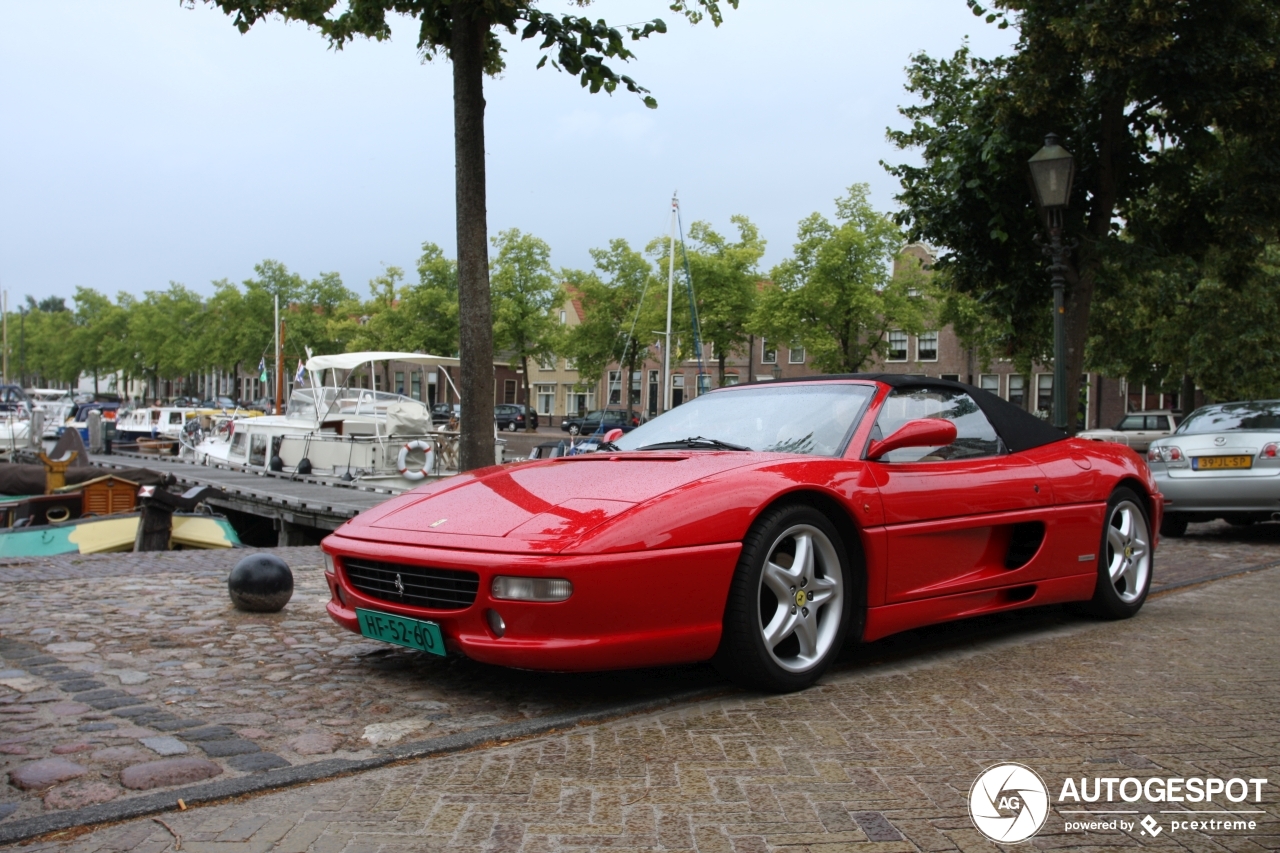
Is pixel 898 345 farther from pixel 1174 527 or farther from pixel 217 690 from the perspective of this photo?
pixel 217 690

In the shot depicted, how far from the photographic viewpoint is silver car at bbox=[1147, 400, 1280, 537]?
9.52 metres

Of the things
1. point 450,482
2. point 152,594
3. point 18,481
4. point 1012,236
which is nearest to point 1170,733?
point 450,482

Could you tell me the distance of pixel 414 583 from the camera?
377 cm

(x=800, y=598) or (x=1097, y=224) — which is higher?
(x=1097, y=224)

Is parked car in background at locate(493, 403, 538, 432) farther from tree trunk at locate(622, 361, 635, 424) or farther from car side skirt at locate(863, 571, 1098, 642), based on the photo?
car side skirt at locate(863, 571, 1098, 642)

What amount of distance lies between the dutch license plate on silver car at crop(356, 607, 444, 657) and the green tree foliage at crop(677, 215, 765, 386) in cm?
4134

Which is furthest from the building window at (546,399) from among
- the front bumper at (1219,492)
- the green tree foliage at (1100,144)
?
the front bumper at (1219,492)

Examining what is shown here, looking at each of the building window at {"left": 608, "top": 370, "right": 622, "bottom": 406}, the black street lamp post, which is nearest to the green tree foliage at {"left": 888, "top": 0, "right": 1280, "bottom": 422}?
the black street lamp post

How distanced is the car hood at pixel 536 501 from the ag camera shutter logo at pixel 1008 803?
4.57 feet

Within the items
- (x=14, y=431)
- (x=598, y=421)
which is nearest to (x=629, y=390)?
(x=598, y=421)

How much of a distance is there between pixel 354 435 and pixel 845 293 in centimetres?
2555

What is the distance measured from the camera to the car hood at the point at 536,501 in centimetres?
357

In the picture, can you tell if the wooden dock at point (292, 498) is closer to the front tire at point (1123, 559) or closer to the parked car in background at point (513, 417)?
the front tire at point (1123, 559)

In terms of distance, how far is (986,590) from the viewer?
4.66 metres
